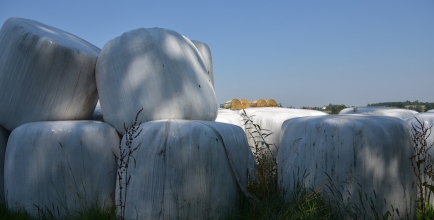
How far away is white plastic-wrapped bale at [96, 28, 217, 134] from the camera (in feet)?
8.14

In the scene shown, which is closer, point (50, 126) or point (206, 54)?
point (50, 126)

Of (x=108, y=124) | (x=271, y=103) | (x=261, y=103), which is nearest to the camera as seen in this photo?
(x=108, y=124)

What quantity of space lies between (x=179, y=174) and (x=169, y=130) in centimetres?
26

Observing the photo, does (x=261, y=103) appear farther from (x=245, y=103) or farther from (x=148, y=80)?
(x=148, y=80)

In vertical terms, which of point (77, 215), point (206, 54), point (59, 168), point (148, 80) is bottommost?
point (77, 215)

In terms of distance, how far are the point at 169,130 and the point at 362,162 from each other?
114 centimetres

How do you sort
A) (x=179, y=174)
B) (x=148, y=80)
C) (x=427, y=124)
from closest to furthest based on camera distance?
(x=179, y=174)
(x=148, y=80)
(x=427, y=124)

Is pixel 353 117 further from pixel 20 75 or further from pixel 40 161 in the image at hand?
pixel 20 75

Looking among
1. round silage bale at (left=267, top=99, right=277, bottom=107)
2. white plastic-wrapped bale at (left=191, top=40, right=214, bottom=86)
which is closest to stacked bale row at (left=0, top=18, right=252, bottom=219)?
white plastic-wrapped bale at (left=191, top=40, right=214, bottom=86)

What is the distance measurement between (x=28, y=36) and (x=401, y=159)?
2624 mm

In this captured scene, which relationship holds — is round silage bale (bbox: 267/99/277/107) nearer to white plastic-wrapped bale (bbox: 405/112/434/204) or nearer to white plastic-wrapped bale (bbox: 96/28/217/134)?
white plastic-wrapped bale (bbox: 405/112/434/204)

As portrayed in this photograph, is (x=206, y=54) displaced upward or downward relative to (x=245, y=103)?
upward

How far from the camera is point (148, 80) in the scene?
2518mm

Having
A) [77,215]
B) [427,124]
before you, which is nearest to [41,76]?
[77,215]
